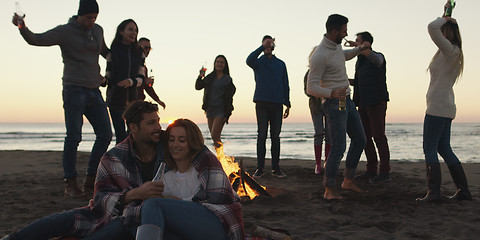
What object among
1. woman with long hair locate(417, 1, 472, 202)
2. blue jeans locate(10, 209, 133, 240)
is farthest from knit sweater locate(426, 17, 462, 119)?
blue jeans locate(10, 209, 133, 240)

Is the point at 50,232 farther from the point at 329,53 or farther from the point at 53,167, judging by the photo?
the point at 53,167

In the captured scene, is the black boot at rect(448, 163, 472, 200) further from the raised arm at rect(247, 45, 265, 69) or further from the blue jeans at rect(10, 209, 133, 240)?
the blue jeans at rect(10, 209, 133, 240)

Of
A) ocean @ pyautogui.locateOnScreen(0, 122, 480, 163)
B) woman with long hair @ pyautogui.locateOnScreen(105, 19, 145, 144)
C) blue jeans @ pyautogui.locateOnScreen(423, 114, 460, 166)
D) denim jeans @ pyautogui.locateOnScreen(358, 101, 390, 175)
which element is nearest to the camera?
blue jeans @ pyautogui.locateOnScreen(423, 114, 460, 166)

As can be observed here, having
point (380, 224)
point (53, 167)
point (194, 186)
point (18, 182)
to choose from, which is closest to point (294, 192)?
point (380, 224)

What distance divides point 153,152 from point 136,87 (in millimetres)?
2643

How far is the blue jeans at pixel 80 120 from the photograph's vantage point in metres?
4.77

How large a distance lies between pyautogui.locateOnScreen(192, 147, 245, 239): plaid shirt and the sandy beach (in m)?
0.99

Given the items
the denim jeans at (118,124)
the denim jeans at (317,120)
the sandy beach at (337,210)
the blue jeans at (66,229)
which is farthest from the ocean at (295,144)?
the blue jeans at (66,229)

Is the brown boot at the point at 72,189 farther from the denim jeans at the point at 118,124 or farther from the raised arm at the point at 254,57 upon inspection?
the raised arm at the point at 254,57

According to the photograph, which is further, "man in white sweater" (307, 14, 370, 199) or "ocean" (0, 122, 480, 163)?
"ocean" (0, 122, 480, 163)

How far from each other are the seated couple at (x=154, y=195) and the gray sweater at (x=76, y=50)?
2.18 meters

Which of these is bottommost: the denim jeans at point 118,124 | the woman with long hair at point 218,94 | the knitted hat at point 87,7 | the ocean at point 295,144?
the ocean at point 295,144

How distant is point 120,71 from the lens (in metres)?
5.33

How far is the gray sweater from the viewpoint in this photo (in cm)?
472
